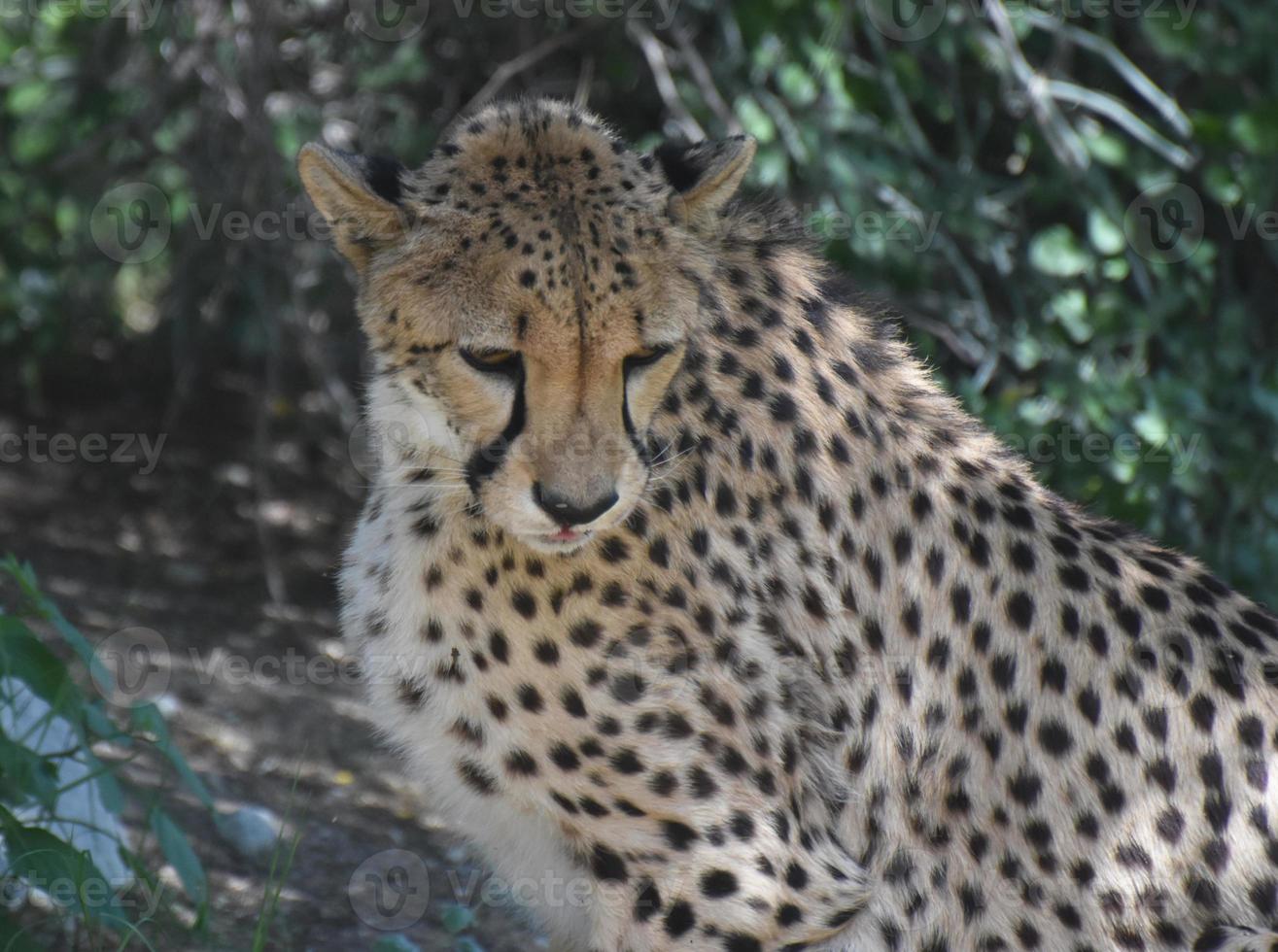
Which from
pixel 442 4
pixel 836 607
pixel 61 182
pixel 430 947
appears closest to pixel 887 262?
pixel 442 4

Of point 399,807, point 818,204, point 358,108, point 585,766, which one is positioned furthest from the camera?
point 358,108

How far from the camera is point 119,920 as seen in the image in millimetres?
2432

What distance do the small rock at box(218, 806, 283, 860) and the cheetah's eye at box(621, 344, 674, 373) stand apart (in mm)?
1561

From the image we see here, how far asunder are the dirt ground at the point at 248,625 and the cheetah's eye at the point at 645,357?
0.99 m

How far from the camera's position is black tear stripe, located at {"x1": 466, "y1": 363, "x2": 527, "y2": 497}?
224 centimetres

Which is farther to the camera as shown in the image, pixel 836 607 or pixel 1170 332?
pixel 1170 332

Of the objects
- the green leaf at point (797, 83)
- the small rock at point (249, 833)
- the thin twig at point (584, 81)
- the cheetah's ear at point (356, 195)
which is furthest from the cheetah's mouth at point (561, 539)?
the green leaf at point (797, 83)

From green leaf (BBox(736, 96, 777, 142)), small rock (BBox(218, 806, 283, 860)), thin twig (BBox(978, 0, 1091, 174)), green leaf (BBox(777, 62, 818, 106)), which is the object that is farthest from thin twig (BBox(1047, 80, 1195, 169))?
small rock (BBox(218, 806, 283, 860))

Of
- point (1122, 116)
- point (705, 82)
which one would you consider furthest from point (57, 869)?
point (1122, 116)

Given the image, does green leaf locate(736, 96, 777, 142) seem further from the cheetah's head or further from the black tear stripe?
the black tear stripe

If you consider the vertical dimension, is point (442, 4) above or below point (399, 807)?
above

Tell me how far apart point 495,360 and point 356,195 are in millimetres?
359

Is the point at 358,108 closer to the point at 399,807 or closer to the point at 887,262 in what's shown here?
the point at 887,262

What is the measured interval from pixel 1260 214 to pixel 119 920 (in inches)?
143
